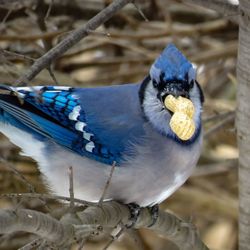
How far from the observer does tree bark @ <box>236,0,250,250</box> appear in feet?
5.55

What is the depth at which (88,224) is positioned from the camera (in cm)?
155

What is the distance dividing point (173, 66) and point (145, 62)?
1.17 m

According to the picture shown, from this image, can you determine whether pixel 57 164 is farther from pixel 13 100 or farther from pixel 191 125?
pixel 191 125

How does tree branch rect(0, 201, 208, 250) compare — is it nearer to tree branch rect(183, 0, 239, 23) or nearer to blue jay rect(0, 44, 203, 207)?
blue jay rect(0, 44, 203, 207)

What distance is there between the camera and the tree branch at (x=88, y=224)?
130 cm

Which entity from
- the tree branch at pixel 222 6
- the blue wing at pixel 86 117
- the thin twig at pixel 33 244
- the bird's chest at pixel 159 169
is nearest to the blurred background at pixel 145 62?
the blue wing at pixel 86 117

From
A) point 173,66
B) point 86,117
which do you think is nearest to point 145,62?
point 86,117

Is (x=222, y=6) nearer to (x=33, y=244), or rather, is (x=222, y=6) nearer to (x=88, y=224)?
(x=88, y=224)

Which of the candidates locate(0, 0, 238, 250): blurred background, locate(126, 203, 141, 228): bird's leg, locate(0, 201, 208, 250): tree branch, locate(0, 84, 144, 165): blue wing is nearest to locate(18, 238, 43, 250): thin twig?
locate(0, 201, 208, 250): tree branch

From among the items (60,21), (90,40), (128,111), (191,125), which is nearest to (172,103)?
(191,125)

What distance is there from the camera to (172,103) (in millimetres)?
1863

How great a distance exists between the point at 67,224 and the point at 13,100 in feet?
2.36

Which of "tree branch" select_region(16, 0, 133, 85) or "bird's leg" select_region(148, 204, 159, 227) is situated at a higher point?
"tree branch" select_region(16, 0, 133, 85)

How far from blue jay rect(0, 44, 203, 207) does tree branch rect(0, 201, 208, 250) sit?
10cm
